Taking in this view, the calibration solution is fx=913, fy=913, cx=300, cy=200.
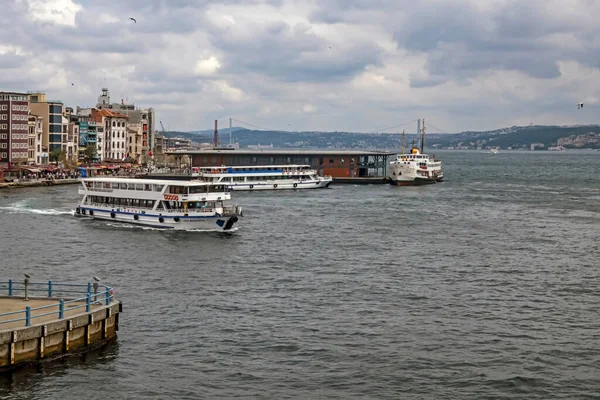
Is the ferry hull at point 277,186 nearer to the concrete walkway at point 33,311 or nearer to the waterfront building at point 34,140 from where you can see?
the waterfront building at point 34,140

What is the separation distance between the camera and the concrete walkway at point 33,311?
4013 cm

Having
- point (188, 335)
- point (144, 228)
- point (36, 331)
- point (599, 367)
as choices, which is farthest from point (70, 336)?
point (144, 228)

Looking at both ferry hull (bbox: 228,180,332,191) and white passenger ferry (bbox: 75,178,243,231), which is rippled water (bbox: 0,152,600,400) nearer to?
white passenger ferry (bbox: 75,178,243,231)

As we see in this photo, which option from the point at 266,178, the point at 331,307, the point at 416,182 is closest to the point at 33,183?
the point at 266,178

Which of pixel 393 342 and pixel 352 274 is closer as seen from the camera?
pixel 393 342

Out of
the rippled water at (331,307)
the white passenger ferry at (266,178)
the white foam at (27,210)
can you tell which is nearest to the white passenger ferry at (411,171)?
the white passenger ferry at (266,178)

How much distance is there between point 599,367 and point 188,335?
2064 cm

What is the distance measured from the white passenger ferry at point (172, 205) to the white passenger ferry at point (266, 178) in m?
55.7

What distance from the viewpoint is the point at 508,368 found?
142 feet

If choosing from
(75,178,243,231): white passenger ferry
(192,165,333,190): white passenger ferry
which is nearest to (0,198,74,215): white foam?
(75,178,243,231): white passenger ferry

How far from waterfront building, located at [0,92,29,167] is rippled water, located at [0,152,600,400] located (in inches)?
2949

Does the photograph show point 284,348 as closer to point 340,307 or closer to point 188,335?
point 188,335

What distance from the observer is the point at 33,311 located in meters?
42.3

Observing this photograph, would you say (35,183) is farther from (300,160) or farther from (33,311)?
(33,311)
